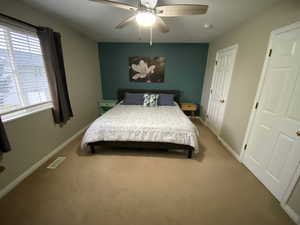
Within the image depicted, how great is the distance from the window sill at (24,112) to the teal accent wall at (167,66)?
2.28 metres

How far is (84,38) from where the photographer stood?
10.5 feet

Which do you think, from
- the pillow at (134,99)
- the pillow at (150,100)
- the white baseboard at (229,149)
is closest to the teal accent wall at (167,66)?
the pillow at (134,99)

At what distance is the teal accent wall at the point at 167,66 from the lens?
3.90 metres

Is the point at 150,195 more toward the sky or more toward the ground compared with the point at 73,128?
more toward the ground

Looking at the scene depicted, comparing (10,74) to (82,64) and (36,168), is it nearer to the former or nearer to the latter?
(36,168)

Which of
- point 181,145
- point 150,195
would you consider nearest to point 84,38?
point 181,145

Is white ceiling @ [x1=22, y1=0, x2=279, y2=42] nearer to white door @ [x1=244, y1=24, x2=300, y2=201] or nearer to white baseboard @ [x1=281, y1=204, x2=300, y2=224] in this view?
white door @ [x1=244, y1=24, x2=300, y2=201]

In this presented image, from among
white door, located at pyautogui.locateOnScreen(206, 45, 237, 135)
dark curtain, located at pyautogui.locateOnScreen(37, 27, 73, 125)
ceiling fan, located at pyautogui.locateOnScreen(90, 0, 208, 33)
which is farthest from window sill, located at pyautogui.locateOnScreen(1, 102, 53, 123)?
white door, located at pyautogui.locateOnScreen(206, 45, 237, 135)

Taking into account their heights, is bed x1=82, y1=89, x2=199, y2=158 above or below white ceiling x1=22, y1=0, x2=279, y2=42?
below

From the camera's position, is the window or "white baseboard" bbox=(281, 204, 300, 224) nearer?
"white baseboard" bbox=(281, 204, 300, 224)

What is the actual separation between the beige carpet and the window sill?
86cm

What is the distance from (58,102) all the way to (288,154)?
3.36 metres

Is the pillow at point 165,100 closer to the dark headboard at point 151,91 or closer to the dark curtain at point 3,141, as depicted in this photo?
the dark headboard at point 151,91

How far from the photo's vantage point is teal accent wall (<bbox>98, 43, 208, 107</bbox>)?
3.90 m
